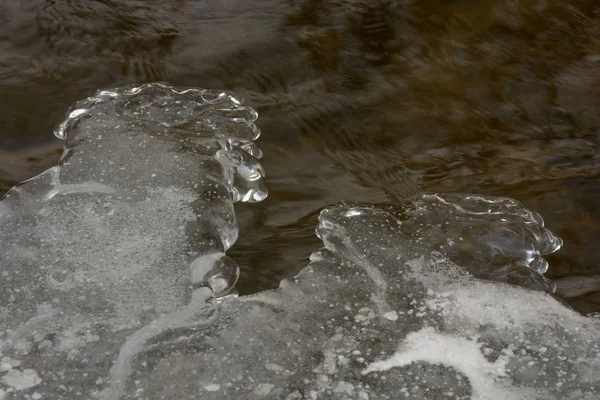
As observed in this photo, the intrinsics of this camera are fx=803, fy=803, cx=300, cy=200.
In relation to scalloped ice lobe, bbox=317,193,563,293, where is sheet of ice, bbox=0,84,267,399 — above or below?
above

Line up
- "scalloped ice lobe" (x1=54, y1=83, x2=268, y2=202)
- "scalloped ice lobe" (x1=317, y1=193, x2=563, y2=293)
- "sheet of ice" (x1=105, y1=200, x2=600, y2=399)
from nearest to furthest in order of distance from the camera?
"sheet of ice" (x1=105, y1=200, x2=600, y2=399), "scalloped ice lobe" (x1=317, y1=193, x2=563, y2=293), "scalloped ice lobe" (x1=54, y1=83, x2=268, y2=202)

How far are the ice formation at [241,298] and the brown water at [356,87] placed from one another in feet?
0.42

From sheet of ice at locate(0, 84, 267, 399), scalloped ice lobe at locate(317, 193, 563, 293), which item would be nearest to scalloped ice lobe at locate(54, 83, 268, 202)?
sheet of ice at locate(0, 84, 267, 399)

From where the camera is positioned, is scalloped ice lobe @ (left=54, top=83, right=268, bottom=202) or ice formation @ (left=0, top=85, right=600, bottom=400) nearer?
ice formation @ (left=0, top=85, right=600, bottom=400)

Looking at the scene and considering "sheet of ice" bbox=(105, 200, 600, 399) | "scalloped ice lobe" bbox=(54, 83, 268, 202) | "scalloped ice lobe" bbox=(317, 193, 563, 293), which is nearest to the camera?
"sheet of ice" bbox=(105, 200, 600, 399)

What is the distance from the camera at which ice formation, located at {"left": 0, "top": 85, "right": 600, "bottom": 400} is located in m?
1.78

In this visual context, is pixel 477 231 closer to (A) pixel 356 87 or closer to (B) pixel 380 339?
(B) pixel 380 339

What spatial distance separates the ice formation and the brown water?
0.42 feet

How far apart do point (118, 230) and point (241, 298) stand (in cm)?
40

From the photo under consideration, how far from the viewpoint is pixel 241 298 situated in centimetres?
200

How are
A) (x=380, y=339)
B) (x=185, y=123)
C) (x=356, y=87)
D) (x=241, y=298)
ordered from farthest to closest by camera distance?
(x=356, y=87) → (x=185, y=123) → (x=241, y=298) → (x=380, y=339)

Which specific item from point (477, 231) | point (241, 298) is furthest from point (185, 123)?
point (477, 231)

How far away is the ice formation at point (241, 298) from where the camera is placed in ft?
5.84

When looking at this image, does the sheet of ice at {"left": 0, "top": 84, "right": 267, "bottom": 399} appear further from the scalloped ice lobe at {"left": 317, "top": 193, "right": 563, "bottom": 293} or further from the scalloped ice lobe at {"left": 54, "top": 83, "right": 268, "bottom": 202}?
the scalloped ice lobe at {"left": 317, "top": 193, "right": 563, "bottom": 293}
